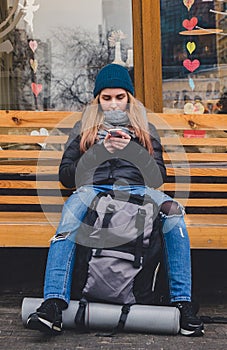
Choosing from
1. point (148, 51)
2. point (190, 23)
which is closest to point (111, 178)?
point (148, 51)

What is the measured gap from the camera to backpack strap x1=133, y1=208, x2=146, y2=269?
10.5 ft

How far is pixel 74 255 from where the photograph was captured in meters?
3.25

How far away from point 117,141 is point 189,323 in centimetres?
103

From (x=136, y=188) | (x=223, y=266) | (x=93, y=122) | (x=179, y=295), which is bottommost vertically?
(x=223, y=266)

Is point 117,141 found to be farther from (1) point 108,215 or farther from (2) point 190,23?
(2) point 190,23

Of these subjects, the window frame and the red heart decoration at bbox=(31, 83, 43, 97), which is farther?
the red heart decoration at bbox=(31, 83, 43, 97)

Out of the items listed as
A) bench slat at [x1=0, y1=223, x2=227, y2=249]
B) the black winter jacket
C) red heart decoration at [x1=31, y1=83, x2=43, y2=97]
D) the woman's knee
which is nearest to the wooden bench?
bench slat at [x1=0, y1=223, x2=227, y2=249]

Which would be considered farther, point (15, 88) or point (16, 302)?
point (15, 88)

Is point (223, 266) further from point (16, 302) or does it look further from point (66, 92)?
point (66, 92)

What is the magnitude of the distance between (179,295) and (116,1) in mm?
3077

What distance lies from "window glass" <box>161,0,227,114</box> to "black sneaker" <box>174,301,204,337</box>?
1901mm

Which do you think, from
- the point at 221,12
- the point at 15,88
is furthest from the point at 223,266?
the point at 15,88

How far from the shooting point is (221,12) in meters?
5.26

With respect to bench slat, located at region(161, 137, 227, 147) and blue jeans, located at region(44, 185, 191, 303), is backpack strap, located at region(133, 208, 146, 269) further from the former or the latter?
bench slat, located at region(161, 137, 227, 147)
